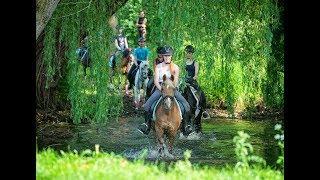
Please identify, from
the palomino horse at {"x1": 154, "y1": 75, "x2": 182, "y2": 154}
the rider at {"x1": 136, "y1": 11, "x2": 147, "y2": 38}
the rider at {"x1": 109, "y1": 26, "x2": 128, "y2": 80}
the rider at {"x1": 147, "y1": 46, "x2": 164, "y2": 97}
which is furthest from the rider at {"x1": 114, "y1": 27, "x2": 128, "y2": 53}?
the palomino horse at {"x1": 154, "y1": 75, "x2": 182, "y2": 154}

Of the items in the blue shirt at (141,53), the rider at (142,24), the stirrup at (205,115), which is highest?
the rider at (142,24)

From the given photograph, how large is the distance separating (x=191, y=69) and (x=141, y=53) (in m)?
0.34

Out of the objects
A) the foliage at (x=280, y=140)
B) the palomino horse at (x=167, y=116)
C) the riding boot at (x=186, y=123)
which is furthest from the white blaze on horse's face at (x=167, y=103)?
the foliage at (x=280, y=140)

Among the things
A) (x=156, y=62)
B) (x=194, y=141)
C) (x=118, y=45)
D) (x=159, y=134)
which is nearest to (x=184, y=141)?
(x=194, y=141)

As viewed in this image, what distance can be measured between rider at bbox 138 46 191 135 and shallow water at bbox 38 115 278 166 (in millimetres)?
44

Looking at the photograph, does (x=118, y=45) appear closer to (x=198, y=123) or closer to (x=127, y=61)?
(x=127, y=61)

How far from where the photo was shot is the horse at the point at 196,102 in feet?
12.3

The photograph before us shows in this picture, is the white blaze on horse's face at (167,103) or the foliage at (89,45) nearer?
the white blaze on horse's face at (167,103)

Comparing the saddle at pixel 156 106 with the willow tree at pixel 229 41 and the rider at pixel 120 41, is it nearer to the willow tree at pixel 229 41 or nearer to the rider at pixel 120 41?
the willow tree at pixel 229 41

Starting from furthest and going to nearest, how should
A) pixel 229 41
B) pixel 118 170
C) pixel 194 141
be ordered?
1. pixel 229 41
2. pixel 194 141
3. pixel 118 170

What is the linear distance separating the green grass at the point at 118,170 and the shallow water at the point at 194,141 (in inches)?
2.1

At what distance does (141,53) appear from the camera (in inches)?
148
